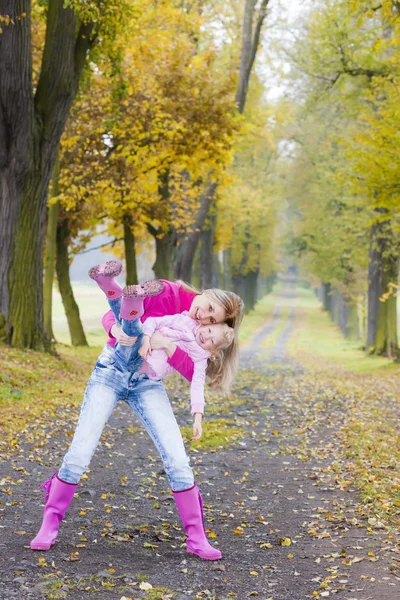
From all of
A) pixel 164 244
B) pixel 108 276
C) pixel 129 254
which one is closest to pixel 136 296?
pixel 108 276

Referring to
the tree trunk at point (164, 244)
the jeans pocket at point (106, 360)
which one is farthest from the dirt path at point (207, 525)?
the tree trunk at point (164, 244)

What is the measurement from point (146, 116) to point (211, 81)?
2.15m

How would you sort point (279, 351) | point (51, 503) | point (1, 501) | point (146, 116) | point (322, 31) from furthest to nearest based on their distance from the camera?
point (279, 351) → point (322, 31) → point (146, 116) → point (1, 501) → point (51, 503)

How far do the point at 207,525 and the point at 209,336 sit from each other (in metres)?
2.15

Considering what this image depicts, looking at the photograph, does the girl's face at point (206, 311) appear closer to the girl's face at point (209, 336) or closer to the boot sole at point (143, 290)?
the girl's face at point (209, 336)

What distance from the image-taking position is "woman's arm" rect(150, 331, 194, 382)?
5121 millimetres

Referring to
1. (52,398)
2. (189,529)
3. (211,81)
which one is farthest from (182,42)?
(189,529)

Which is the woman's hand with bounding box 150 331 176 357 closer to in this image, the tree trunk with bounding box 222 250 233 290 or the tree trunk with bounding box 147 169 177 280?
the tree trunk with bounding box 147 169 177 280

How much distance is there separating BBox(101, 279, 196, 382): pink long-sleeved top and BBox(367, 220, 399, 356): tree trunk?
20296 mm

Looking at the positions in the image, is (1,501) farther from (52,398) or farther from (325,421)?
(325,421)

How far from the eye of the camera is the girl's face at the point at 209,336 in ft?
17.1

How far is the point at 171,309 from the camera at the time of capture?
5.34m

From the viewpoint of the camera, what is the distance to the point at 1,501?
6617 millimetres

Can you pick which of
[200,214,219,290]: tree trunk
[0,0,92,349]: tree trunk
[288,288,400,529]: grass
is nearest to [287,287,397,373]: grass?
[288,288,400,529]: grass
